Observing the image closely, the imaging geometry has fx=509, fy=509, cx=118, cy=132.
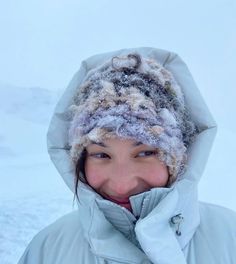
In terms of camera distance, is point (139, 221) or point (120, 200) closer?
point (139, 221)

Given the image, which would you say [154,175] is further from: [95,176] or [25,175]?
[25,175]

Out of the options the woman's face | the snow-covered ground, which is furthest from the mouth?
the snow-covered ground

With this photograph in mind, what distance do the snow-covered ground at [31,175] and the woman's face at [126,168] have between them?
1150 millimetres

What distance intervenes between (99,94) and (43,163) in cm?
199

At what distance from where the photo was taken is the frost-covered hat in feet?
4.03

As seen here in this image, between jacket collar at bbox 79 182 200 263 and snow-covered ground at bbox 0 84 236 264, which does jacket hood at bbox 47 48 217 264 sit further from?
snow-covered ground at bbox 0 84 236 264

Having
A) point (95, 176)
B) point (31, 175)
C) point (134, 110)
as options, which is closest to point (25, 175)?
point (31, 175)

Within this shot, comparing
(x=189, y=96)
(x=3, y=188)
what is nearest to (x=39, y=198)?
(x=3, y=188)

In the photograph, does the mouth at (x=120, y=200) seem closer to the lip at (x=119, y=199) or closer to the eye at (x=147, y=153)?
the lip at (x=119, y=199)

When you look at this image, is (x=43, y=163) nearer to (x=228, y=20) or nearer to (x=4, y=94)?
(x=4, y=94)

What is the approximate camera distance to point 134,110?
1225 mm

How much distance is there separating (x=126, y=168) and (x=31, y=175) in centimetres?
184

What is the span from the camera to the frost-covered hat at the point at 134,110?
1.23 m

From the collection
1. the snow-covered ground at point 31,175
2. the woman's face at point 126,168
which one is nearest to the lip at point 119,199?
the woman's face at point 126,168
